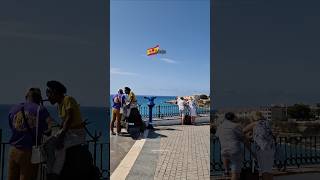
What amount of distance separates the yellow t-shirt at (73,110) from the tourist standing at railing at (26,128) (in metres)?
0.18

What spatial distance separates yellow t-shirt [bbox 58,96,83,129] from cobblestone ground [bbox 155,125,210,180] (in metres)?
2.18

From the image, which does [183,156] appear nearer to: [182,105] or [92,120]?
[92,120]

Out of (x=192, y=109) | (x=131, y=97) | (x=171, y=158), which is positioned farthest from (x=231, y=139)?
(x=192, y=109)

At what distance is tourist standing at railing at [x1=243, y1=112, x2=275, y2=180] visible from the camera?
5.16 meters

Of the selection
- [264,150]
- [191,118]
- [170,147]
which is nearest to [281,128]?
[264,150]

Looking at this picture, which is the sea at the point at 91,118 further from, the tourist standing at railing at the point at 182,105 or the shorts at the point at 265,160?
the tourist standing at railing at the point at 182,105

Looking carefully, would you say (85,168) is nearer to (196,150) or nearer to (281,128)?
(281,128)

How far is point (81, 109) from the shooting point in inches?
173

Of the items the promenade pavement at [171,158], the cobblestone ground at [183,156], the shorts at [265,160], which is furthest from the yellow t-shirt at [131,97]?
the shorts at [265,160]

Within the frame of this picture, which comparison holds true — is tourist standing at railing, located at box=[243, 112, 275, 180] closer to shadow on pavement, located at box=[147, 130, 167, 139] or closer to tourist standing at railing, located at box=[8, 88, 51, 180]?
tourist standing at railing, located at box=[8, 88, 51, 180]

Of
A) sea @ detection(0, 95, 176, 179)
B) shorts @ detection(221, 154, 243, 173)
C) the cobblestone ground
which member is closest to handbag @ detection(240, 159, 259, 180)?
shorts @ detection(221, 154, 243, 173)

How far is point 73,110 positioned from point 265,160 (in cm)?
249

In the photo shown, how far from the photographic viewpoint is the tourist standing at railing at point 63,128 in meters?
4.09

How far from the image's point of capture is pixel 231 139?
5051 millimetres
